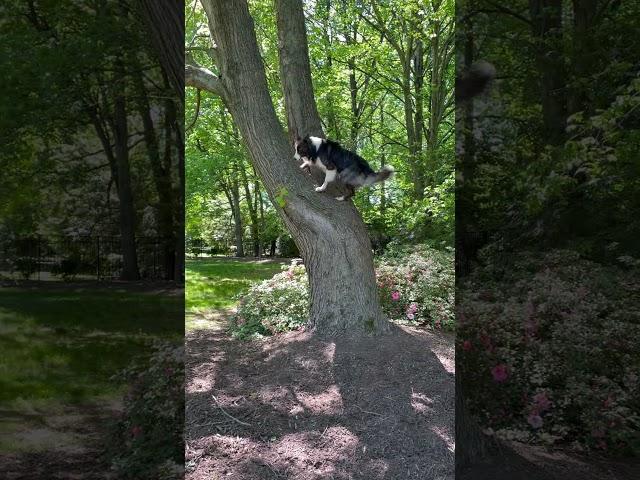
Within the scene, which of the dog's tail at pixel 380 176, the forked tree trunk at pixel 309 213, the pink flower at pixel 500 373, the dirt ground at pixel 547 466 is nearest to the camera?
the dirt ground at pixel 547 466

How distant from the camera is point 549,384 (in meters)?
1.66

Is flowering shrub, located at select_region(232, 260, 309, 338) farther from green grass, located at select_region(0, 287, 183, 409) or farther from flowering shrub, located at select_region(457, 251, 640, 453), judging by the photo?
green grass, located at select_region(0, 287, 183, 409)

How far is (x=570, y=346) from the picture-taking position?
164 cm

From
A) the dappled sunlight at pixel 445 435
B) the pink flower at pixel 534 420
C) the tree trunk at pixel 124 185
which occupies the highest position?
the tree trunk at pixel 124 185

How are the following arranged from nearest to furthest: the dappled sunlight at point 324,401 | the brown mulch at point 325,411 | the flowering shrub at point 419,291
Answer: the brown mulch at point 325,411
the dappled sunlight at point 324,401
the flowering shrub at point 419,291

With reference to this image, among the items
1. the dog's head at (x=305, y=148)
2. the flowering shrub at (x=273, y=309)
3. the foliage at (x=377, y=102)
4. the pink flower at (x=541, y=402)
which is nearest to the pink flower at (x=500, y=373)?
the pink flower at (x=541, y=402)

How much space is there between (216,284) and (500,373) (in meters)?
10.1

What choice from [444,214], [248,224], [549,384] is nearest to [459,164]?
[549,384]

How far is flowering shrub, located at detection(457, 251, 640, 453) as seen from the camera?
1.63m

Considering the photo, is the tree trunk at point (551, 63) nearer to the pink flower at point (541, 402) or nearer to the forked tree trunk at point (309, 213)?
the pink flower at point (541, 402)

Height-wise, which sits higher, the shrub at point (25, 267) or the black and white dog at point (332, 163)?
the black and white dog at point (332, 163)

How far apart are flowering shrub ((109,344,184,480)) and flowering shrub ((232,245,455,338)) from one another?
4368 mm

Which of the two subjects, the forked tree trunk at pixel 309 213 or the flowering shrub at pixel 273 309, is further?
the flowering shrub at pixel 273 309

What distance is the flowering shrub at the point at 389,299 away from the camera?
611cm
